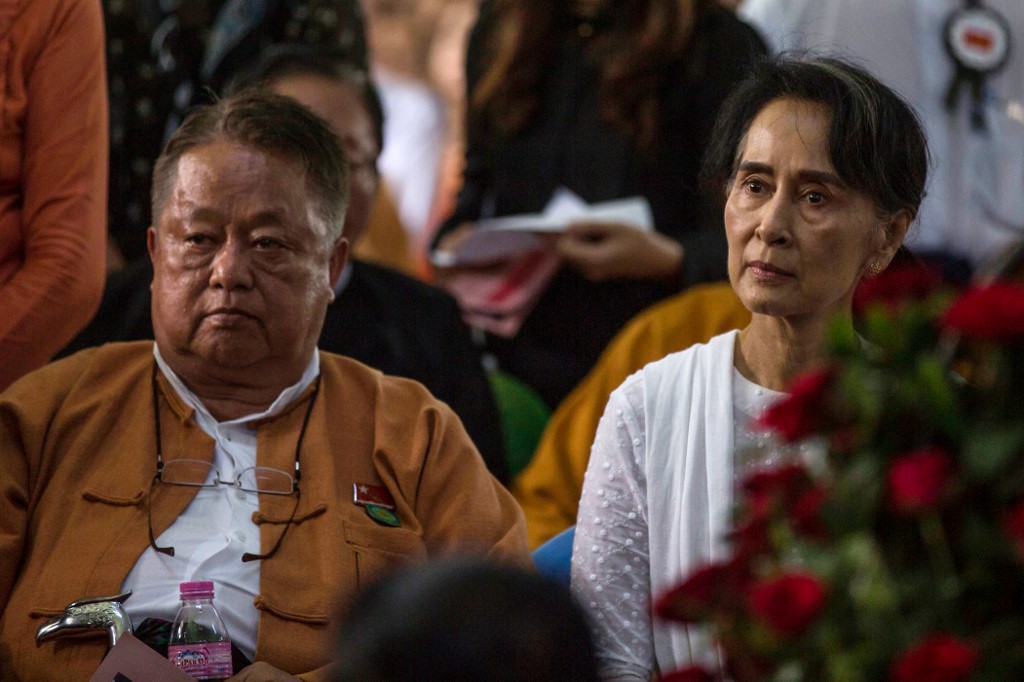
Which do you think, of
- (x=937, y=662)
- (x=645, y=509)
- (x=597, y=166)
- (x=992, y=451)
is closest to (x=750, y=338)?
(x=645, y=509)

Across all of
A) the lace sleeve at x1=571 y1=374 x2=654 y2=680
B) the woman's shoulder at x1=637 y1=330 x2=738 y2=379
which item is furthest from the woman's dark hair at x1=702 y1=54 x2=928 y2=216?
the lace sleeve at x1=571 y1=374 x2=654 y2=680

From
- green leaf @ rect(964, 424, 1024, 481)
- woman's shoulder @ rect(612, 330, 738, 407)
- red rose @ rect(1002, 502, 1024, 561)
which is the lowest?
woman's shoulder @ rect(612, 330, 738, 407)

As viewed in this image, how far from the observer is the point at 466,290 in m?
4.16

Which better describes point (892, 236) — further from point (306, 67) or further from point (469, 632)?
point (306, 67)

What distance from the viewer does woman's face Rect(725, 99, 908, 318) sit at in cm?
246

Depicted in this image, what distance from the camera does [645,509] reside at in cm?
256

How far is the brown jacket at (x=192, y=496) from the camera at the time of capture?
7.86ft

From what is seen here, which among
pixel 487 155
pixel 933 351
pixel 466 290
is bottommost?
pixel 466 290

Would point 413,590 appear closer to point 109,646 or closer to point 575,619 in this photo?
point 575,619

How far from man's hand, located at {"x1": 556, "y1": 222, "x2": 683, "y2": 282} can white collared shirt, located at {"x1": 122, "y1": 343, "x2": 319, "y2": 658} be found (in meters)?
1.58

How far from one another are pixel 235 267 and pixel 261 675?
755 mm

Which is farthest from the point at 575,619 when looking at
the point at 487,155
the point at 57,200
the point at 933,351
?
the point at 487,155

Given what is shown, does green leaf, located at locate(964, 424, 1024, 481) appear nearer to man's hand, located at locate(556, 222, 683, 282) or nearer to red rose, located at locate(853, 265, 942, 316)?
red rose, located at locate(853, 265, 942, 316)

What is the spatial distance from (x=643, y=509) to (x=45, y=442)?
1072 mm
